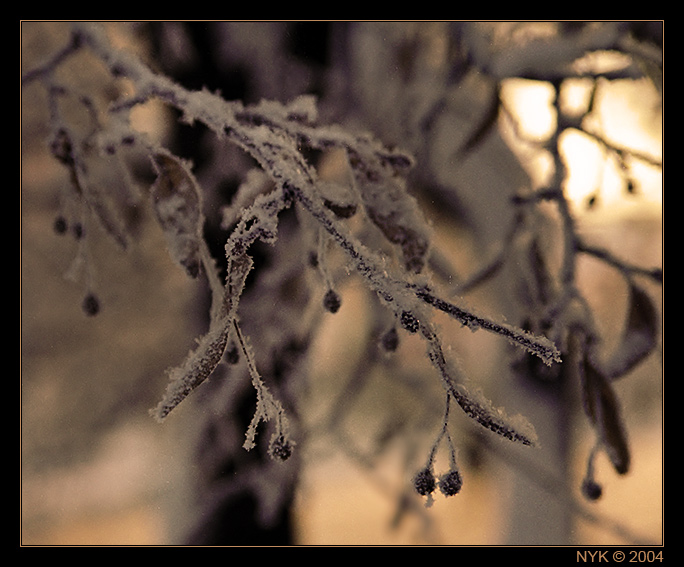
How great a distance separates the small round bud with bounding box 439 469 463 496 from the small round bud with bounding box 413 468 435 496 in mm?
10

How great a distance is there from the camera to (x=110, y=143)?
667 mm

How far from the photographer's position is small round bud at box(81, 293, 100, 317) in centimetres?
97

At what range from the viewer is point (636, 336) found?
0.96m

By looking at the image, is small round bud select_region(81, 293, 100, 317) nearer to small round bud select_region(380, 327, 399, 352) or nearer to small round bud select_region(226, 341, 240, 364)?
small round bud select_region(226, 341, 240, 364)

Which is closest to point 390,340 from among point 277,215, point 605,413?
point 277,215

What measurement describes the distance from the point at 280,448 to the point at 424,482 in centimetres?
15

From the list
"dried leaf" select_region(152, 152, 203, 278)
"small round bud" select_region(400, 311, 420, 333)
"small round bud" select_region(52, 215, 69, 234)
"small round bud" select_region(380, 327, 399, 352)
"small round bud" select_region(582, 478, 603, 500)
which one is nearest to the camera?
"small round bud" select_region(400, 311, 420, 333)

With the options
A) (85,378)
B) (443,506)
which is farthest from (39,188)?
(443,506)

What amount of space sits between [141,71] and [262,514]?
1647mm

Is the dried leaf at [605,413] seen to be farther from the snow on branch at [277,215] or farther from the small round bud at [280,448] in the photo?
→ the small round bud at [280,448]

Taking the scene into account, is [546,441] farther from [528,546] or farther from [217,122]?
[217,122]

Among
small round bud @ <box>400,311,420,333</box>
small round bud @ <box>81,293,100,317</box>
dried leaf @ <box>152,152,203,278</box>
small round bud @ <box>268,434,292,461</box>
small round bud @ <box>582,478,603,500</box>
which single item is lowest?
small round bud @ <box>582,478,603,500</box>

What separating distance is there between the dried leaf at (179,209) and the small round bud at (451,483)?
364mm

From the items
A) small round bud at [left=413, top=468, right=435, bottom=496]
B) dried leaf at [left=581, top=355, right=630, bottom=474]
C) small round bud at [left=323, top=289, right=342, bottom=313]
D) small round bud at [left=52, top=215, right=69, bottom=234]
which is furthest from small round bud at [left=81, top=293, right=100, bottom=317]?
dried leaf at [left=581, top=355, right=630, bottom=474]
